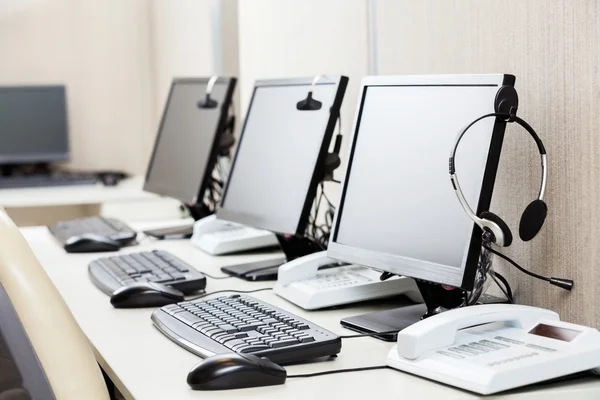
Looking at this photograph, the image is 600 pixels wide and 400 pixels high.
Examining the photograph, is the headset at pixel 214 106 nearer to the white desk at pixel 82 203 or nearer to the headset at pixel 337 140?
the headset at pixel 337 140

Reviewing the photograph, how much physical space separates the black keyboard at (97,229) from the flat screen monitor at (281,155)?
0.37 metres

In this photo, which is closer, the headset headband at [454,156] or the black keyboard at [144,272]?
the headset headband at [454,156]

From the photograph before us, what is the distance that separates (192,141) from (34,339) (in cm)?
141

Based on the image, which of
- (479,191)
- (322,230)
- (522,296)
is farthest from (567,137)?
(322,230)

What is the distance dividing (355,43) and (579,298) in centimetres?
101

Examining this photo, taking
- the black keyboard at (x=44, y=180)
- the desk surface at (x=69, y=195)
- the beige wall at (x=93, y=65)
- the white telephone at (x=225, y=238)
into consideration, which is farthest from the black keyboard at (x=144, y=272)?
the beige wall at (x=93, y=65)

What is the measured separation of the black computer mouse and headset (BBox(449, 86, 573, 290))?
0.36 meters

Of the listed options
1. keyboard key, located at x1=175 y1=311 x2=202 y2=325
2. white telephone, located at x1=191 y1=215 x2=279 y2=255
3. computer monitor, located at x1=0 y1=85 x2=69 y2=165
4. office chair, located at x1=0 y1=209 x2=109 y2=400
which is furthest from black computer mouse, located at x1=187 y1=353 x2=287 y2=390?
computer monitor, located at x1=0 y1=85 x2=69 y2=165

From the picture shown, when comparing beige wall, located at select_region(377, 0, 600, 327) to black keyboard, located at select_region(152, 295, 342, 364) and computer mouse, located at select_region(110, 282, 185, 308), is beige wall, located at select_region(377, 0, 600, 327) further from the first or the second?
computer mouse, located at select_region(110, 282, 185, 308)

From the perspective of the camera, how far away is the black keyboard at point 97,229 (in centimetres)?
230

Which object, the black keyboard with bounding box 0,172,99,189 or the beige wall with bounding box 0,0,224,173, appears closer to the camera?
the black keyboard with bounding box 0,172,99,189

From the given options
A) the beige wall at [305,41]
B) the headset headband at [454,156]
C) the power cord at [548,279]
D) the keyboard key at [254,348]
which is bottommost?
the keyboard key at [254,348]

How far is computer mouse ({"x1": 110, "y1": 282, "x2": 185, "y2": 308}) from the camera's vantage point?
157 centimetres

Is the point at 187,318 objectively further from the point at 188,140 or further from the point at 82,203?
the point at 82,203
